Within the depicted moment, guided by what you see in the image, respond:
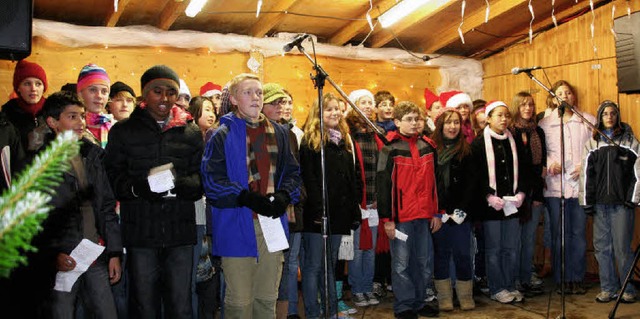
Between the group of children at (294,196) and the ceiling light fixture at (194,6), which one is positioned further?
the ceiling light fixture at (194,6)

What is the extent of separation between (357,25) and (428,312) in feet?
11.7

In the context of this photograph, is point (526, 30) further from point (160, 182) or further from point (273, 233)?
point (160, 182)

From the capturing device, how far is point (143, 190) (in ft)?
10.2

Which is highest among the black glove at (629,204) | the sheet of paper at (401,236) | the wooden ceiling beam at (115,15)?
the wooden ceiling beam at (115,15)

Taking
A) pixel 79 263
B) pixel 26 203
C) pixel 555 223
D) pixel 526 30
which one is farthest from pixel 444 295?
pixel 26 203

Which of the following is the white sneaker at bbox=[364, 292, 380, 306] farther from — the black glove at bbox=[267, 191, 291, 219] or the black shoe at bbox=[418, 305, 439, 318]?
the black glove at bbox=[267, 191, 291, 219]

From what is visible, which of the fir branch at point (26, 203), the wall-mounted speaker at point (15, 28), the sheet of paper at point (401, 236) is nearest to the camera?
the fir branch at point (26, 203)

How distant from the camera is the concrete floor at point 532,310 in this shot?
4609 mm

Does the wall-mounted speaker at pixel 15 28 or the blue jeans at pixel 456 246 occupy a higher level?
the wall-mounted speaker at pixel 15 28

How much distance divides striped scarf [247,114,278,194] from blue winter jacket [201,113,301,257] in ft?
0.10

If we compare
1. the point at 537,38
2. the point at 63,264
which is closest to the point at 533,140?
the point at 537,38

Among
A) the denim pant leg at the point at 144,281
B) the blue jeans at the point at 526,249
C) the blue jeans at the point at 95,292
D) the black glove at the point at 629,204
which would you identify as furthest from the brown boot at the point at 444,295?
the blue jeans at the point at 95,292

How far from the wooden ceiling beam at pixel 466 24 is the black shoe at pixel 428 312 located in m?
3.65

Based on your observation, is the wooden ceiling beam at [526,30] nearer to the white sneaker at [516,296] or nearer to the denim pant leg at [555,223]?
the denim pant leg at [555,223]
